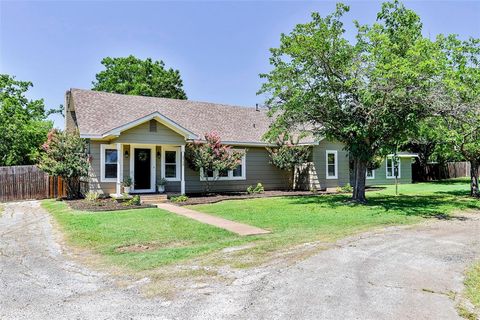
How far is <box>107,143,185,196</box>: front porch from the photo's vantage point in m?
15.8

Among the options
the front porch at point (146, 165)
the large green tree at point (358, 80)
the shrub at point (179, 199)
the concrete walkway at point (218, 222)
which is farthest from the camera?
the front porch at point (146, 165)

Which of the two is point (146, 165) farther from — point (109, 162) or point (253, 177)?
A: point (253, 177)

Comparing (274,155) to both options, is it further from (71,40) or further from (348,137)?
(71,40)

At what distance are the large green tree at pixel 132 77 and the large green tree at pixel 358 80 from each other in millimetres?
27301

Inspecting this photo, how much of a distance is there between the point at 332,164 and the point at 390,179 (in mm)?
8184

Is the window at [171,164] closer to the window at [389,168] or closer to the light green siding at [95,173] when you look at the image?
the light green siding at [95,173]

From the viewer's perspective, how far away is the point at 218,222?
34.4 feet

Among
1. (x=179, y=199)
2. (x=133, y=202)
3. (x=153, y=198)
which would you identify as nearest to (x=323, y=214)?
(x=179, y=199)

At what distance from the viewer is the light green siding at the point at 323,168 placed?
2075 cm

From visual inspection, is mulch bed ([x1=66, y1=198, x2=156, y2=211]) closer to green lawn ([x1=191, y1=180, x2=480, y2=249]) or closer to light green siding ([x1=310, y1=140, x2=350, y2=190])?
green lawn ([x1=191, y1=180, x2=480, y2=249])

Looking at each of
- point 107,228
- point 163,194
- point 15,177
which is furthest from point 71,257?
point 15,177

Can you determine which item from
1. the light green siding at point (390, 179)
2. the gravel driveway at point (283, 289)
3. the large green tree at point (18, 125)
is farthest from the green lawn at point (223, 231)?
the large green tree at point (18, 125)

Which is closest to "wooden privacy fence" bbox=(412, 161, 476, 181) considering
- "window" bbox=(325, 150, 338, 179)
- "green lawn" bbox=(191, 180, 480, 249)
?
"window" bbox=(325, 150, 338, 179)

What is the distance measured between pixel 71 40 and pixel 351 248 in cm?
1901
